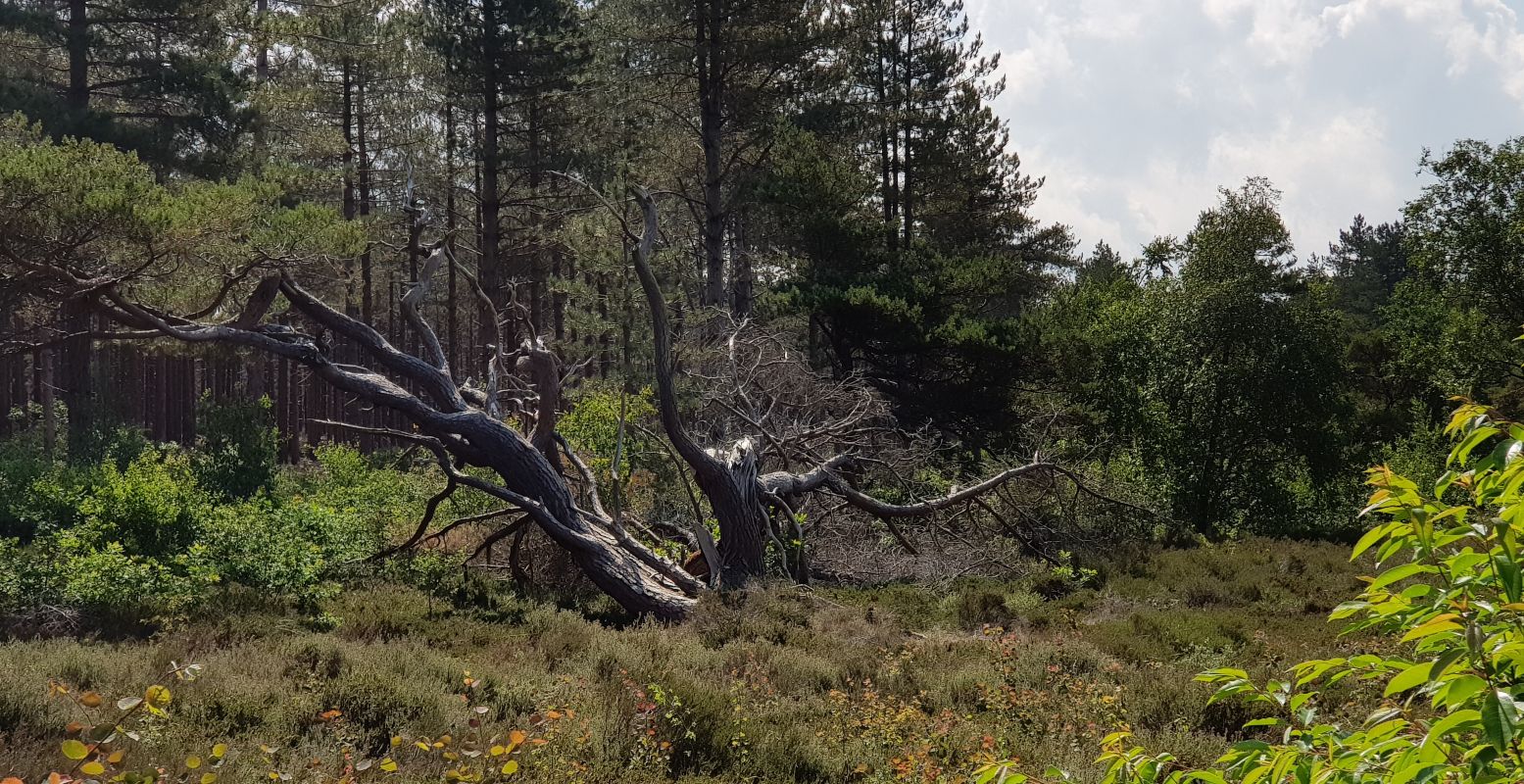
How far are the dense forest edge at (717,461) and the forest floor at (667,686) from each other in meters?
0.05

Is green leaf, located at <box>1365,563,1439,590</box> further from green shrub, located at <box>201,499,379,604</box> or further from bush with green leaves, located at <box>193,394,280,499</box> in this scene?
bush with green leaves, located at <box>193,394,280,499</box>

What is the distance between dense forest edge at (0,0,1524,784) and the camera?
18.4 ft

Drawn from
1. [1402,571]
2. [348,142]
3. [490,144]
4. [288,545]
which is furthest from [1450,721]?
[348,142]

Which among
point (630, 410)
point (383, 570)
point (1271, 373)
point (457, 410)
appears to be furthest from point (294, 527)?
point (1271, 373)

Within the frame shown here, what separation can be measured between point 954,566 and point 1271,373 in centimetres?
761

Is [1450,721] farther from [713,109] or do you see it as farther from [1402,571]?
[713,109]

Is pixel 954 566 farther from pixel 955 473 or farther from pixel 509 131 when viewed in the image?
pixel 509 131

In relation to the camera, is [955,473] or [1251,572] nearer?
[1251,572]

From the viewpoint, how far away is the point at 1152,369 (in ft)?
57.8

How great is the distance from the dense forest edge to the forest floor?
0.05 metres

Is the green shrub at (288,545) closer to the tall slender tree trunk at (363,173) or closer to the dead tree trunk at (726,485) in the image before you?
→ the dead tree trunk at (726,485)

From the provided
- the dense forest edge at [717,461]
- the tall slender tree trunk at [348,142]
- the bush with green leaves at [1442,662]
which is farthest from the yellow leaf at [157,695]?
the tall slender tree trunk at [348,142]

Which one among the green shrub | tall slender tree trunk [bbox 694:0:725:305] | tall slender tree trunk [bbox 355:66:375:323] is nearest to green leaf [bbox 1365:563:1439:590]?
the green shrub

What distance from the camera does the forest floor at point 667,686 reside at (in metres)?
5.54
